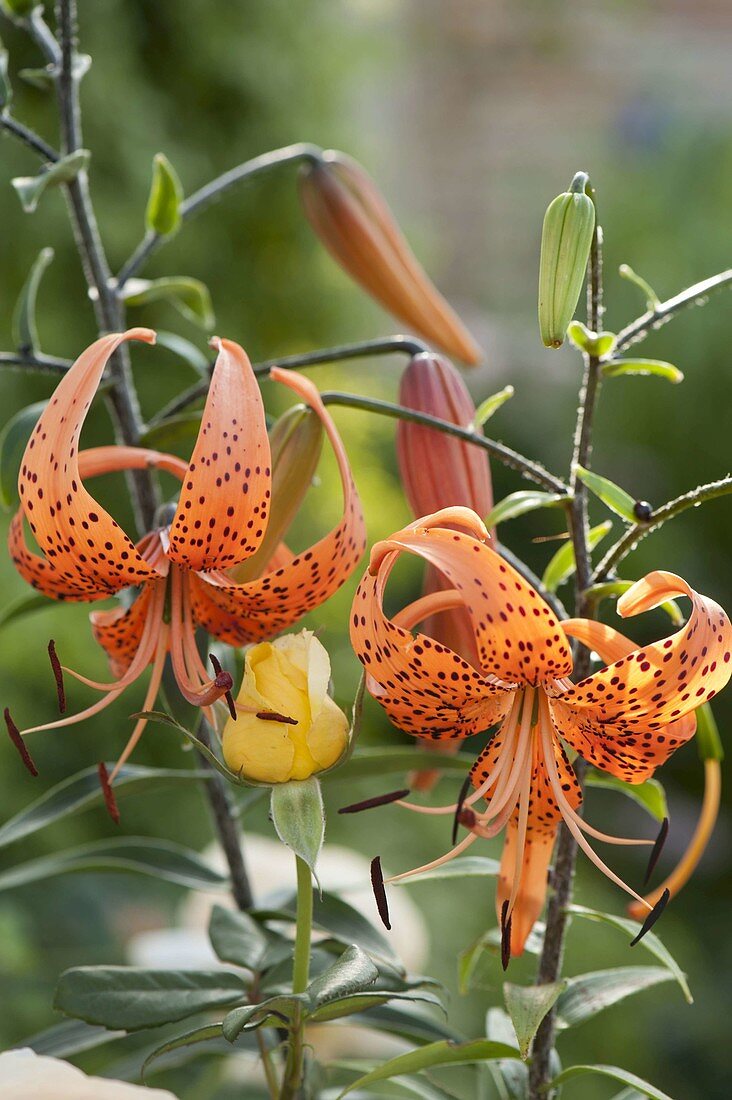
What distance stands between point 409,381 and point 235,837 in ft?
0.78

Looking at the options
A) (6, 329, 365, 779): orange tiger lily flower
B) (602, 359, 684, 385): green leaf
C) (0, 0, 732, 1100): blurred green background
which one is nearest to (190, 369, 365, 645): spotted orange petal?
(6, 329, 365, 779): orange tiger lily flower

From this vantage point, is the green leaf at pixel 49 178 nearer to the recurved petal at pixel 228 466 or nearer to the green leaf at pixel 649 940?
the recurved petal at pixel 228 466

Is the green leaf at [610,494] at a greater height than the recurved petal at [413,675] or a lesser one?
greater

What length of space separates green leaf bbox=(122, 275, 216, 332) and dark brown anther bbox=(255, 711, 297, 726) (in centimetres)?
27

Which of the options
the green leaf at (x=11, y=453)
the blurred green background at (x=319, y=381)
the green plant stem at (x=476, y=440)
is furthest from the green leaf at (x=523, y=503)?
the blurred green background at (x=319, y=381)

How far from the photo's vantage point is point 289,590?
44 cm

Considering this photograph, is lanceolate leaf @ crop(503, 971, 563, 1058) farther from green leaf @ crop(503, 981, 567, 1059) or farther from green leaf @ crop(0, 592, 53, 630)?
green leaf @ crop(0, 592, 53, 630)

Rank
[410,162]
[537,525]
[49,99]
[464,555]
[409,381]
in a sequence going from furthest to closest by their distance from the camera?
[410,162], [537,525], [49,99], [409,381], [464,555]

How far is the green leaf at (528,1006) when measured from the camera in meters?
0.37

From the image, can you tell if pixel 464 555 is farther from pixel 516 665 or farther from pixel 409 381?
pixel 409 381

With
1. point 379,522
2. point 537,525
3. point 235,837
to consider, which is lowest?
point 537,525

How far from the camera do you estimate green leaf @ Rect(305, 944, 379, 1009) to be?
1.16 ft

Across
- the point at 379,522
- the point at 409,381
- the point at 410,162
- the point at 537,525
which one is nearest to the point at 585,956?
the point at 379,522

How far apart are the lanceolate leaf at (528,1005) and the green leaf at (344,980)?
50 mm
